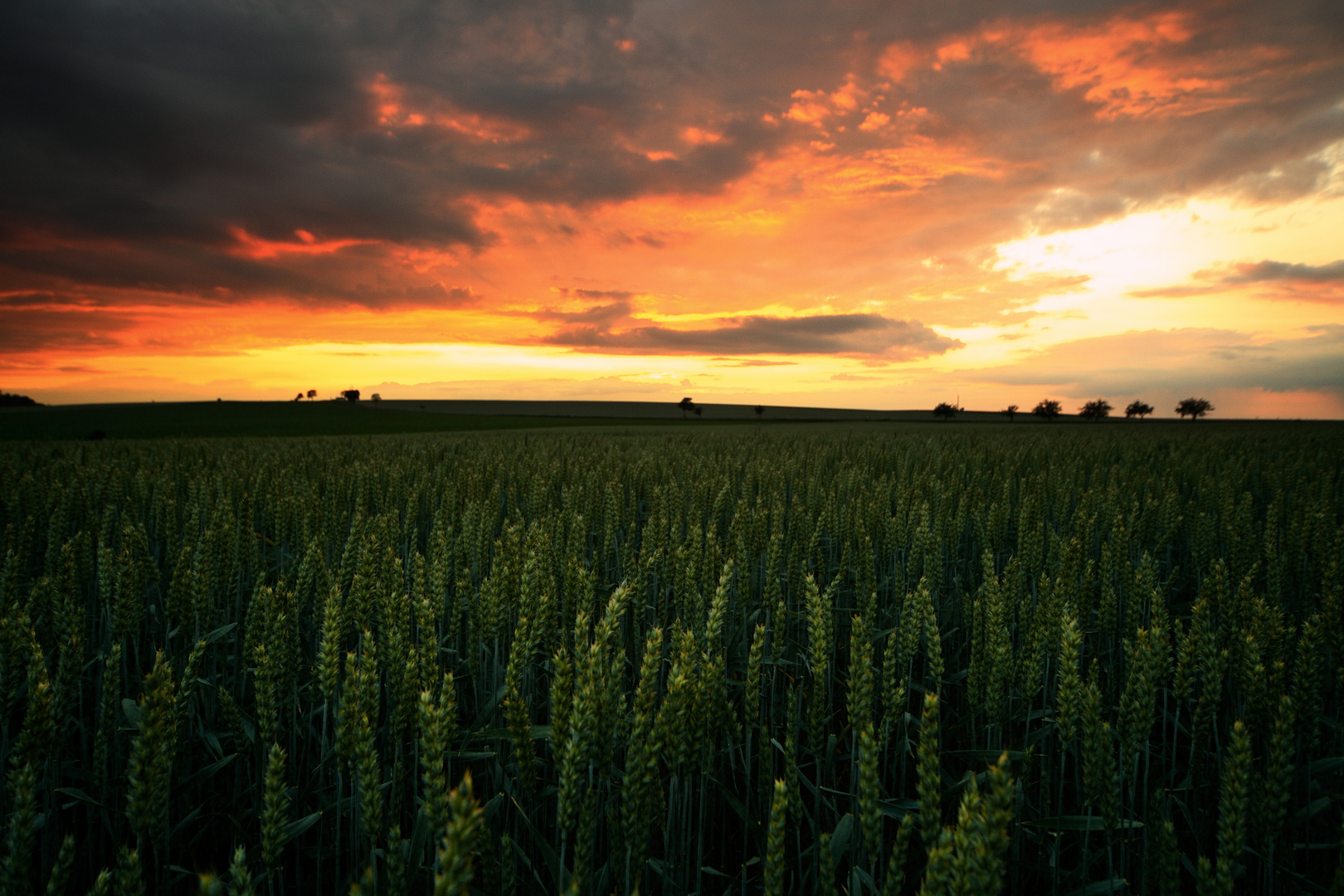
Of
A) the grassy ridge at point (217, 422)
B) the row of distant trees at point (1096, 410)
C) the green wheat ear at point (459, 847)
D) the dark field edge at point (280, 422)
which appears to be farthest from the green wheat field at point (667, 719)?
the row of distant trees at point (1096, 410)

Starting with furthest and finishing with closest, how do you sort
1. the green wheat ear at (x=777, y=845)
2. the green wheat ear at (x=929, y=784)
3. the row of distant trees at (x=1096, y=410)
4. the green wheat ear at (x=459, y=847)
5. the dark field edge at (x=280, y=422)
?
the row of distant trees at (x=1096, y=410) < the dark field edge at (x=280, y=422) < the green wheat ear at (x=929, y=784) < the green wheat ear at (x=777, y=845) < the green wheat ear at (x=459, y=847)

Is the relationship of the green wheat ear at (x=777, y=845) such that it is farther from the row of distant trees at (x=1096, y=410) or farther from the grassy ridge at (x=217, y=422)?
the row of distant trees at (x=1096, y=410)

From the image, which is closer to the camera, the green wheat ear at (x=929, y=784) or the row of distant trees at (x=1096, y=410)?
the green wheat ear at (x=929, y=784)

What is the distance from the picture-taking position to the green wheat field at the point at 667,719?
119 centimetres

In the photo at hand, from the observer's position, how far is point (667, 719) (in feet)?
4.23

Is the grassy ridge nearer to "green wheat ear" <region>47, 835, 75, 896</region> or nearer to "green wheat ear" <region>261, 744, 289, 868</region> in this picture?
"green wheat ear" <region>47, 835, 75, 896</region>

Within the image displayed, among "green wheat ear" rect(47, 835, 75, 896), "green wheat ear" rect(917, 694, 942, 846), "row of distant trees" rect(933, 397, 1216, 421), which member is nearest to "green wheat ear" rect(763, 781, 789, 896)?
"green wheat ear" rect(917, 694, 942, 846)

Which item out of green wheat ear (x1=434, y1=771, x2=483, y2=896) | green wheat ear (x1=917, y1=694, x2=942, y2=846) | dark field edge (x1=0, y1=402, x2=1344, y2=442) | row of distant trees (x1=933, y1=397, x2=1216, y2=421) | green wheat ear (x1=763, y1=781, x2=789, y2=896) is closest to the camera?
green wheat ear (x1=434, y1=771, x2=483, y2=896)

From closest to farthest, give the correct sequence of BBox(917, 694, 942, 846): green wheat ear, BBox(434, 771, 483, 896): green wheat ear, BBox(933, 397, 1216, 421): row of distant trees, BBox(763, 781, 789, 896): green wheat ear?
1. BBox(434, 771, 483, 896): green wheat ear
2. BBox(763, 781, 789, 896): green wheat ear
3. BBox(917, 694, 942, 846): green wheat ear
4. BBox(933, 397, 1216, 421): row of distant trees

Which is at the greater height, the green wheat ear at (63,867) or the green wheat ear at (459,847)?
the green wheat ear at (459,847)

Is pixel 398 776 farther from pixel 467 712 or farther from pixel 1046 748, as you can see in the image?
pixel 1046 748

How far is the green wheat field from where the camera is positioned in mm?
1189

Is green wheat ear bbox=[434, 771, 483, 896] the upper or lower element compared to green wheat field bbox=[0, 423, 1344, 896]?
upper

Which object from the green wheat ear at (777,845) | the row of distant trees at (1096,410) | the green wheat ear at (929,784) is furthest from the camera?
the row of distant trees at (1096,410)
